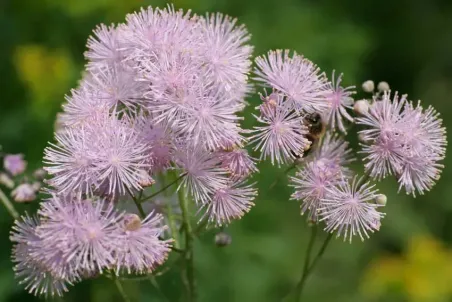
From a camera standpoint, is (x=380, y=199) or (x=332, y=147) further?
→ (x=332, y=147)

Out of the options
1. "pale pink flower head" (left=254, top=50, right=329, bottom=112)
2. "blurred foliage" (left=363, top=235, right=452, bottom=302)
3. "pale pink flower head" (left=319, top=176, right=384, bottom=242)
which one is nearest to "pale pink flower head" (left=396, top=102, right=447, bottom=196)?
"pale pink flower head" (left=319, top=176, right=384, bottom=242)

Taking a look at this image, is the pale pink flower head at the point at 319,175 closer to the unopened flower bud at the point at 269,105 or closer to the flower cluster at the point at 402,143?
the flower cluster at the point at 402,143

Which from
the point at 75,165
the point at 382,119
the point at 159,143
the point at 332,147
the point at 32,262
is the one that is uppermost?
the point at 382,119

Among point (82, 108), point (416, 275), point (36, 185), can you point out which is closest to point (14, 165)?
point (36, 185)

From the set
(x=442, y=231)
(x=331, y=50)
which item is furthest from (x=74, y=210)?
(x=442, y=231)

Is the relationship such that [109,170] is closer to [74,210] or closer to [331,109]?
[74,210]

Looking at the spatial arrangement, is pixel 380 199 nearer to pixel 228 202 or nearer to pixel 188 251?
pixel 228 202

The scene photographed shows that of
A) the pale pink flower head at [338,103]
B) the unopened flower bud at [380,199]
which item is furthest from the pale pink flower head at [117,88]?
the unopened flower bud at [380,199]
